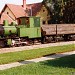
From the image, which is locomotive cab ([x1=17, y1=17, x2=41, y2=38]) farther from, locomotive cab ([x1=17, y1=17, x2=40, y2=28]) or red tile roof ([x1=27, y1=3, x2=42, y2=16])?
red tile roof ([x1=27, y1=3, x2=42, y2=16])

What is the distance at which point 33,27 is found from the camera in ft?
97.7

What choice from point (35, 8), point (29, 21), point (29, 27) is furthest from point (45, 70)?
point (35, 8)

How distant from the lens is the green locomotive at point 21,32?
2711cm

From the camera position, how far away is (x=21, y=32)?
28.5 meters

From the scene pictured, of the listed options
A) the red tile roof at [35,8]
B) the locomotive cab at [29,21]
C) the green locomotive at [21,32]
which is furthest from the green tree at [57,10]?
the green locomotive at [21,32]

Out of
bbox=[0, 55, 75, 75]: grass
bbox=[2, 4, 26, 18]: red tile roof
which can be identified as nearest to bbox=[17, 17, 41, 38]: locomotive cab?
bbox=[0, 55, 75, 75]: grass

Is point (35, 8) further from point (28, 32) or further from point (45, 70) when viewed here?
point (45, 70)

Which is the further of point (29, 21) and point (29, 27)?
point (29, 21)

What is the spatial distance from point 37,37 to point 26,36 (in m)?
1.75

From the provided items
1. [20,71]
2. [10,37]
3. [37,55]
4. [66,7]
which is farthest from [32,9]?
[20,71]

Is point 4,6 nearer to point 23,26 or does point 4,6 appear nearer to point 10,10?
point 10,10

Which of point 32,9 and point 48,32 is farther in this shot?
point 32,9

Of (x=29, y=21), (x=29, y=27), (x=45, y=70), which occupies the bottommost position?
(x=45, y=70)

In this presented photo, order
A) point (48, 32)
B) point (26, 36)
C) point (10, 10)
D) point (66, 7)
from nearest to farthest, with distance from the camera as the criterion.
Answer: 1. point (26, 36)
2. point (48, 32)
3. point (66, 7)
4. point (10, 10)
